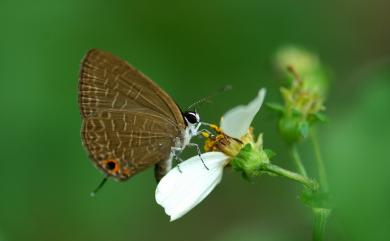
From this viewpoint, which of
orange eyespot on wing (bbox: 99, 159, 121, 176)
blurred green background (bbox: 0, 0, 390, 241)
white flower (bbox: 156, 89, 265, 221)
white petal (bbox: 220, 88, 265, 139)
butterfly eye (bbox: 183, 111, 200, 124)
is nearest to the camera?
white petal (bbox: 220, 88, 265, 139)

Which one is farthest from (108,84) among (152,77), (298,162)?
(152,77)

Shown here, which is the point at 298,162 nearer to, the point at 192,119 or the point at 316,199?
the point at 316,199

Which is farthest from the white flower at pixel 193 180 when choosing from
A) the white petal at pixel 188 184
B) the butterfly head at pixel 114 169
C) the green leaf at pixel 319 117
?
the green leaf at pixel 319 117

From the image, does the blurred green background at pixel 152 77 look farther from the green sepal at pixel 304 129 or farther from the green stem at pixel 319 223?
the green stem at pixel 319 223

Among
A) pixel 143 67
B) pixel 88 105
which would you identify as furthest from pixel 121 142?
pixel 143 67

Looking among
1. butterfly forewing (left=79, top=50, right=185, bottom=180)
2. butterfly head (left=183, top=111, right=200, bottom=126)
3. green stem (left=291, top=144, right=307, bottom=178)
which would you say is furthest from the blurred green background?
butterfly forewing (left=79, top=50, right=185, bottom=180)

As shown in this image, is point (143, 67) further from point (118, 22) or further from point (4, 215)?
point (4, 215)

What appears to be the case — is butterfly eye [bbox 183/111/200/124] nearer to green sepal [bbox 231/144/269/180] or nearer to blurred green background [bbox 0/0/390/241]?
green sepal [bbox 231/144/269/180]
